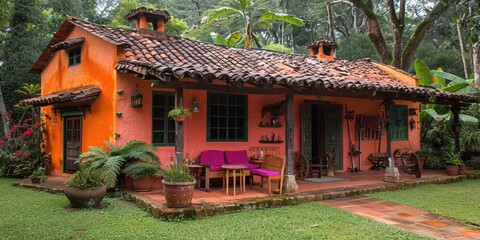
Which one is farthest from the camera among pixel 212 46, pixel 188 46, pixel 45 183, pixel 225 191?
pixel 212 46

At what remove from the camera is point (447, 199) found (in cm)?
777

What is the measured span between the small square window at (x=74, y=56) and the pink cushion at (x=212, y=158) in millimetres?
4782

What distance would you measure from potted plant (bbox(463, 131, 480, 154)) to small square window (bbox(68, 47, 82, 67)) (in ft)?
42.2

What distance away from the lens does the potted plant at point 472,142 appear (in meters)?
12.5

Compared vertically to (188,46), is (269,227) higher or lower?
lower

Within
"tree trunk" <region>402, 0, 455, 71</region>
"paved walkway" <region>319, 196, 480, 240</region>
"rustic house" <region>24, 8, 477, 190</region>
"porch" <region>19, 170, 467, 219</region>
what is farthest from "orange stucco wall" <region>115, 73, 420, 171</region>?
"tree trunk" <region>402, 0, 455, 71</region>

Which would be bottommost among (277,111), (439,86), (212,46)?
(277,111)

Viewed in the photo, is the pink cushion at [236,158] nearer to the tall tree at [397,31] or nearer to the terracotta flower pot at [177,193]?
the terracotta flower pot at [177,193]

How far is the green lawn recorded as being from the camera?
6.56 meters

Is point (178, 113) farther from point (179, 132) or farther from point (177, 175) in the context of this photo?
point (177, 175)

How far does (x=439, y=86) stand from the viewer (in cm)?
1342

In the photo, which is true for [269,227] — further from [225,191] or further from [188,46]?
[188,46]

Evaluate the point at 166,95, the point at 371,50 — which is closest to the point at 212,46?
the point at 166,95

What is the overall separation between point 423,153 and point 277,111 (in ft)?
18.1
